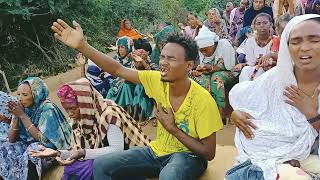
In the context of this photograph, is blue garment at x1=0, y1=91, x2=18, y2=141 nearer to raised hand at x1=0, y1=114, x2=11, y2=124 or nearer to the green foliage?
raised hand at x1=0, y1=114, x2=11, y2=124

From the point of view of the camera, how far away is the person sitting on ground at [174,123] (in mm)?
3014

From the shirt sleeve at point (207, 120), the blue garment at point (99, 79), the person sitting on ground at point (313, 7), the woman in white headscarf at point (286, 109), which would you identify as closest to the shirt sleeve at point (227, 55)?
the person sitting on ground at point (313, 7)

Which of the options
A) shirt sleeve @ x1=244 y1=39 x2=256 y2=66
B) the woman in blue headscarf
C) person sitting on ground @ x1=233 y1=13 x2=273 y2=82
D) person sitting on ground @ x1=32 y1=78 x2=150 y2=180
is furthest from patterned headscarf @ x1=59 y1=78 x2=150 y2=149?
shirt sleeve @ x1=244 y1=39 x2=256 y2=66

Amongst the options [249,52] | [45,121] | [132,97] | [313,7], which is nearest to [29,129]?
[45,121]

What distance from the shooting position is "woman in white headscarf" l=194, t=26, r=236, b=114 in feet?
16.8

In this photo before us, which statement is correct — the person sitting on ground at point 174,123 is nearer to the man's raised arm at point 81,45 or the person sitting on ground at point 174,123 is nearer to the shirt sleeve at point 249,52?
the man's raised arm at point 81,45

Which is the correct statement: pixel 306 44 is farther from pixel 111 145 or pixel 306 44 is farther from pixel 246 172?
pixel 111 145

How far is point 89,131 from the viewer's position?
3461mm

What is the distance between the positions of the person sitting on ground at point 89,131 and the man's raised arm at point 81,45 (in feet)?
→ 0.76

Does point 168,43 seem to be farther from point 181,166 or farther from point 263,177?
point 263,177

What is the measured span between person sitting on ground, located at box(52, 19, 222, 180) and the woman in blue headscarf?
962 mm

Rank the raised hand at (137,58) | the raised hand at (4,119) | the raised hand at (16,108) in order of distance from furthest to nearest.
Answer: the raised hand at (137,58)
the raised hand at (4,119)
the raised hand at (16,108)

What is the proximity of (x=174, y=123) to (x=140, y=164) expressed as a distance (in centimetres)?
39

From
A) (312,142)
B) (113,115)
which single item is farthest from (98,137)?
(312,142)
